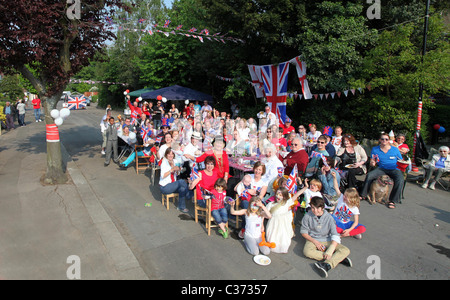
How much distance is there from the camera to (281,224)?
15.5 ft

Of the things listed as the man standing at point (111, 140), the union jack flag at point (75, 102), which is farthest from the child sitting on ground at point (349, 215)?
the union jack flag at point (75, 102)

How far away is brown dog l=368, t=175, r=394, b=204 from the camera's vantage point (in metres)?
6.77

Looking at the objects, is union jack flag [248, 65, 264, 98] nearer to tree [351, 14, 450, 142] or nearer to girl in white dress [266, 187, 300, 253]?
tree [351, 14, 450, 142]

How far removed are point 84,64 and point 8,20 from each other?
6.97ft

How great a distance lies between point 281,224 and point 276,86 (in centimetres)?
947

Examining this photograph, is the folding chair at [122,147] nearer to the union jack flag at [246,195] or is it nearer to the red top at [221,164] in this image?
the red top at [221,164]

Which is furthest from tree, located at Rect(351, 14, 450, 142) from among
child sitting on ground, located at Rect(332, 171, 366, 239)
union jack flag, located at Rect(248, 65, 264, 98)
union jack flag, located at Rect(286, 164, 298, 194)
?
union jack flag, located at Rect(286, 164, 298, 194)

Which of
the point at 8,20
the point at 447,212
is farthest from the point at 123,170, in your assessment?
the point at 447,212

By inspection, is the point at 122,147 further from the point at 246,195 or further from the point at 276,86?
the point at 276,86

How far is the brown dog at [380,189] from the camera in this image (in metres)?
6.77

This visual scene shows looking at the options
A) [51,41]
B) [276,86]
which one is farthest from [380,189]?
[51,41]

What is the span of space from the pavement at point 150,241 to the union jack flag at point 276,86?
658 centimetres

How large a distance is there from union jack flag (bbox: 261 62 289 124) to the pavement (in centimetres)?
658
